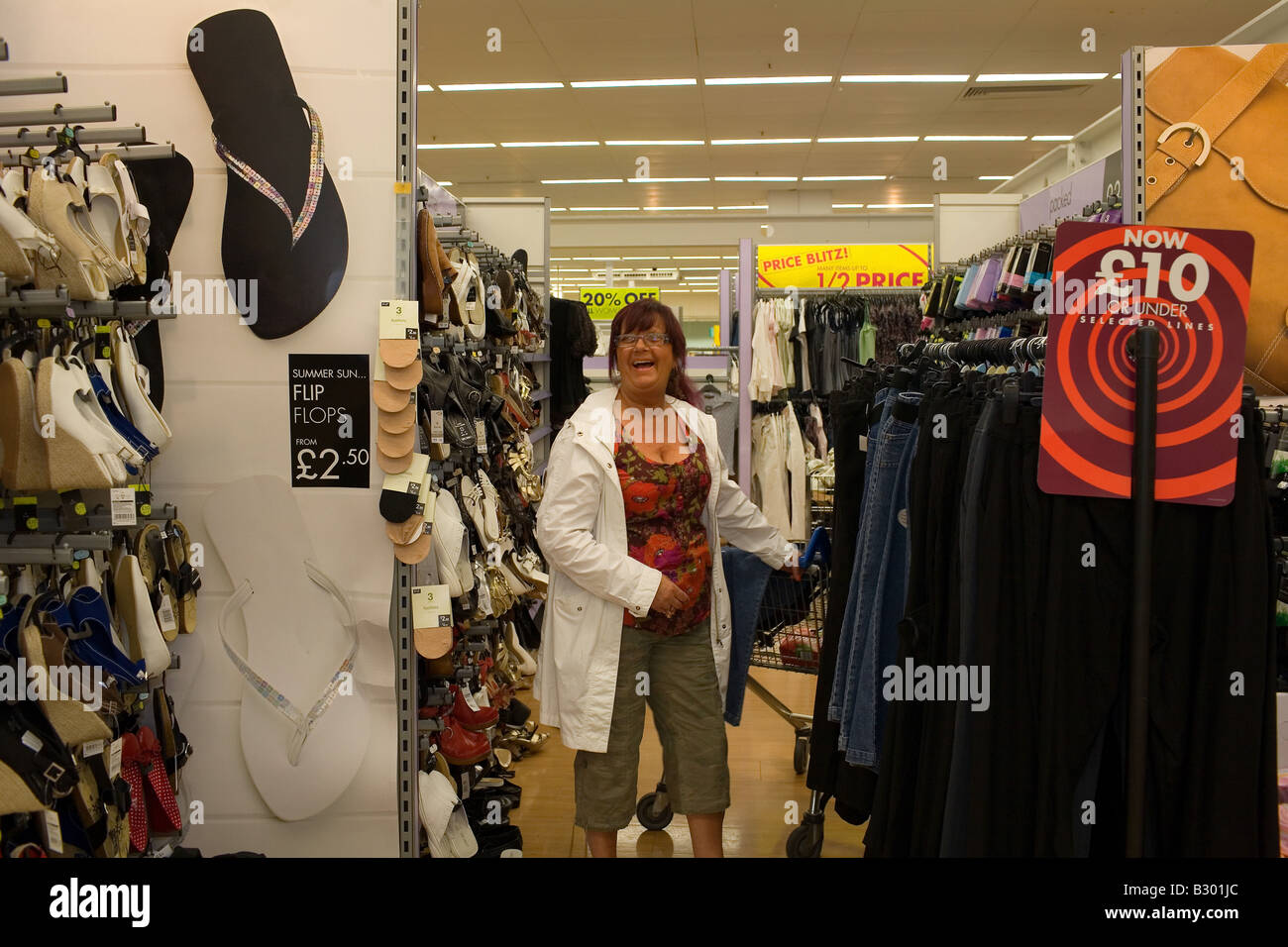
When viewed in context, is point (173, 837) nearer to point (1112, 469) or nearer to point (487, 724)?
point (487, 724)

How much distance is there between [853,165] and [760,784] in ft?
34.1

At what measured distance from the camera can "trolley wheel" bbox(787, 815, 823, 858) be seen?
308 centimetres

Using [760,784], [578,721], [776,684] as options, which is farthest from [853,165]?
[578,721]

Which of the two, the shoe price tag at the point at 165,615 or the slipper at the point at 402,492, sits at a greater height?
the slipper at the point at 402,492

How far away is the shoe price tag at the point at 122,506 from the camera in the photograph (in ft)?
6.91

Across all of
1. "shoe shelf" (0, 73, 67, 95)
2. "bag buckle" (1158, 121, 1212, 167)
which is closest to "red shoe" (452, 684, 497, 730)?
"shoe shelf" (0, 73, 67, 95)

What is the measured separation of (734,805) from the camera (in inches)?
145

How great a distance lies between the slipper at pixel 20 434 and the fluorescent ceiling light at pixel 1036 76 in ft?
29.6

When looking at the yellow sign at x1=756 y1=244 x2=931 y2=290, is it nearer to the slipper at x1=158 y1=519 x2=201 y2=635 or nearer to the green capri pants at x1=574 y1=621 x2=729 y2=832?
the green capri pants at x1=574 y1=621 x2=729 y2=832

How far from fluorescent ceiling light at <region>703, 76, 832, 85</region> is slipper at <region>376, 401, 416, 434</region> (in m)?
7.53

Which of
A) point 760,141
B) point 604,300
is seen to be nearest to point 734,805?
point 604,300

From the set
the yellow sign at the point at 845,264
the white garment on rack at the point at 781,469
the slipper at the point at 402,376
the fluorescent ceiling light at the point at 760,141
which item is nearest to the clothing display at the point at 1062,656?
the slipper at the point at 402,376

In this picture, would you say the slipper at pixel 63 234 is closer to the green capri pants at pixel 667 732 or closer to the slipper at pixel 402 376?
the slipper at pixel 402 376

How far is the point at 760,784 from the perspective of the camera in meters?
3.88
